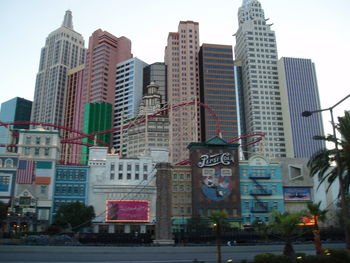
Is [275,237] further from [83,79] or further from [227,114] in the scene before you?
[83,79]

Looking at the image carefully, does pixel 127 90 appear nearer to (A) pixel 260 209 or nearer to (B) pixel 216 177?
(B) pixel 216 177

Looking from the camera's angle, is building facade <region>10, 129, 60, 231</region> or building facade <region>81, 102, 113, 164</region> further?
building facade <region>81, 102, 113, 164</region>

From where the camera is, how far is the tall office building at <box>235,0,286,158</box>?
165250mm

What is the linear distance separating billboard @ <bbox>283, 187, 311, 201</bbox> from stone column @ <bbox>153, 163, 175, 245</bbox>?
41.4m

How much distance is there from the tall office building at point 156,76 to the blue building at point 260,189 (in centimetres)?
Answer: 10350

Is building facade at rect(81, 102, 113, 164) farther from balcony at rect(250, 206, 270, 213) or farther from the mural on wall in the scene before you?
balcony at rect(250, 206, 270, 213)

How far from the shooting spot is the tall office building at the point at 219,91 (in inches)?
6230

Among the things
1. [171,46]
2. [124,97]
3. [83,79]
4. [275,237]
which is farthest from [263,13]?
[275,237]

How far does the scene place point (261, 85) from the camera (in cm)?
17125

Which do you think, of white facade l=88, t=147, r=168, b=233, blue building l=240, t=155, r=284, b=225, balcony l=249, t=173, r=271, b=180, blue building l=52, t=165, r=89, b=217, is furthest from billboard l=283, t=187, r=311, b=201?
blue building l=52, t=165, r=89, b=217

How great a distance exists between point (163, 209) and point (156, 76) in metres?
139

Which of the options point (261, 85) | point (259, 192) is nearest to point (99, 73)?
point (261, 85)

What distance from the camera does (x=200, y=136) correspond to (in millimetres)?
162125

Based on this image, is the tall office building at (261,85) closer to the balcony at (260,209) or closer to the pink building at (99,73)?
the pink building at (99,73)
